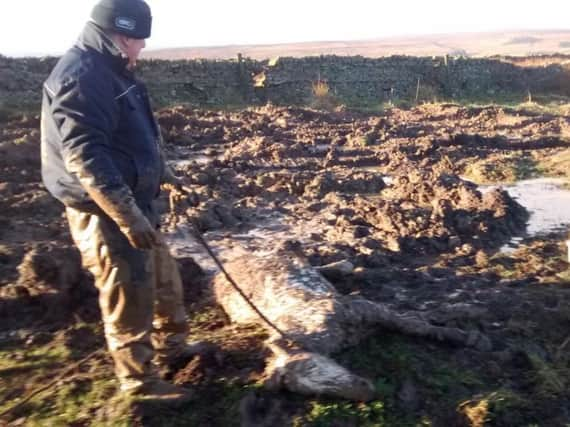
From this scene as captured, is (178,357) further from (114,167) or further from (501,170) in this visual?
(501,170)

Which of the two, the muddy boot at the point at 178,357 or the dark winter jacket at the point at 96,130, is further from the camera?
the muddy boot at the point at 178,357

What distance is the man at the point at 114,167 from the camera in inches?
136

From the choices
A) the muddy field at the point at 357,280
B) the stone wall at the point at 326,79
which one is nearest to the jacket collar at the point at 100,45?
the muddy field at the point at 357,280

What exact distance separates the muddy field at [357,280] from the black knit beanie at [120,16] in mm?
2080

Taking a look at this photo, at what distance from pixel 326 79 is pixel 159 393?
24003 millimetres

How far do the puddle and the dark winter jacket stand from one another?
16.1 ft

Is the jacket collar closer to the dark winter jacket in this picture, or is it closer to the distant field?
the dark winter jacket

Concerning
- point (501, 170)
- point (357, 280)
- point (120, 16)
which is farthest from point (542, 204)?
point (120, 16)

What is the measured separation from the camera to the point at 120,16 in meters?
3.63

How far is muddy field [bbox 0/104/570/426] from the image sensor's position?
159 inches

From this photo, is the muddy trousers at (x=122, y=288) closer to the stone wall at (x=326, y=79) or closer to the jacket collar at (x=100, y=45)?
the jacket collar at (x=100, y=45)

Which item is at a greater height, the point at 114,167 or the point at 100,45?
the point at 100,45

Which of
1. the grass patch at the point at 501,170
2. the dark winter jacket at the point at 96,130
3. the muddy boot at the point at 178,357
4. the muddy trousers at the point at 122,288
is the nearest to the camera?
the dark winter jacket at the point at 96,130

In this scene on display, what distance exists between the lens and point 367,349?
4637 millimetres
